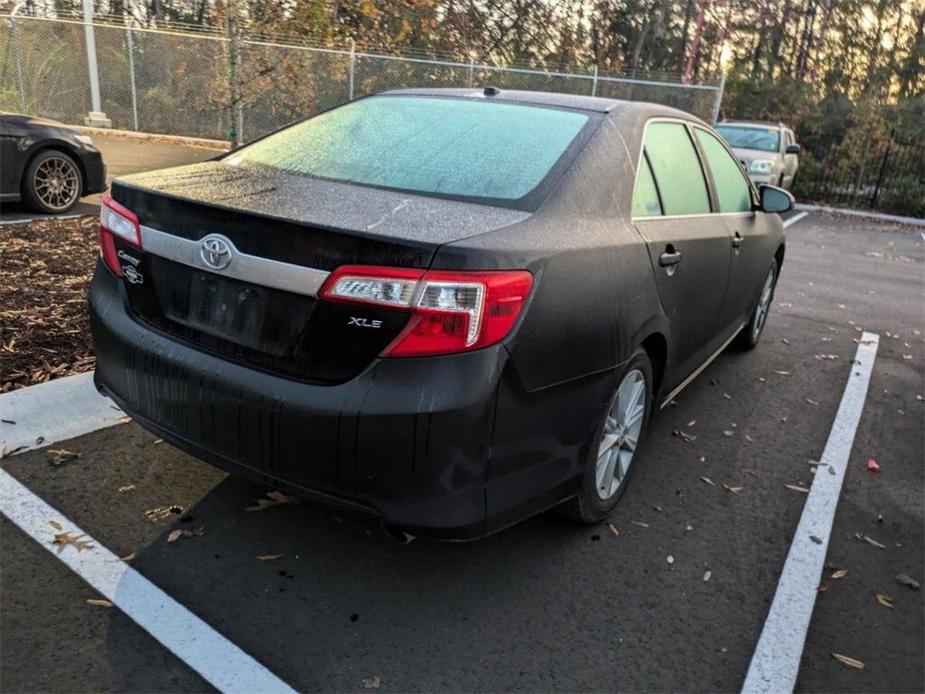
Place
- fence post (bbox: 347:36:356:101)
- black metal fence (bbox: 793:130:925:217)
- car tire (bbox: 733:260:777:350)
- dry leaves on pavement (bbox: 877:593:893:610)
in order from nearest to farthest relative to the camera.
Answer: dry leaves on pavement (bbox: 877:593:893:610)
car tire (bbox: 733:260:777:350)
fence post (bbox: 347:36:356:101)
black metal fence (bbox: 793:130:925:217)

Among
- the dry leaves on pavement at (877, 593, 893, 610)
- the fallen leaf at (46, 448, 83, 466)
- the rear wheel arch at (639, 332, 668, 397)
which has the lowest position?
the dry leaves on pavement at (877, 593, 893, 610)

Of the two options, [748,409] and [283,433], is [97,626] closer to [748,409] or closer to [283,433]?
[283,433]

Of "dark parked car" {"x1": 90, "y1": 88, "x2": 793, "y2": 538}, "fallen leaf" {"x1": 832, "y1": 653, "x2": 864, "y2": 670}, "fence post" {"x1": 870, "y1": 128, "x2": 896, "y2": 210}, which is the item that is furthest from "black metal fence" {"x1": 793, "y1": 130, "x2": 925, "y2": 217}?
"fallen leaf" {"x1": 832, "y1": 653, "x2": 864, "y2": 670}

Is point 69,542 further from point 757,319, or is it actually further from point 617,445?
point 757,319

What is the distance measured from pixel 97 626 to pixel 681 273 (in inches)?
105

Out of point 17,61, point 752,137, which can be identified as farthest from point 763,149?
point 17,61

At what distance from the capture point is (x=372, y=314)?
214 cm

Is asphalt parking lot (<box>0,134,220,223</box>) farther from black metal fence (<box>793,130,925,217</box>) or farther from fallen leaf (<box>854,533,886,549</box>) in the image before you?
black metal fence (<box>793,130,925,217</box>)

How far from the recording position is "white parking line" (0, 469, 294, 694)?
2217 mm

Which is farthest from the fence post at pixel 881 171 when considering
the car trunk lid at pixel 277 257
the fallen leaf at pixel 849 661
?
the car trunk lid at pixel 277 257

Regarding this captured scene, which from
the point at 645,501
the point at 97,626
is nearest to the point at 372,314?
the point at 97,626

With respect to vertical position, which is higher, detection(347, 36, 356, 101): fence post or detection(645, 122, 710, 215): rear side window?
detection(347, 36, 356, 101): fence post

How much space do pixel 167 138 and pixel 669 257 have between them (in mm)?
16102

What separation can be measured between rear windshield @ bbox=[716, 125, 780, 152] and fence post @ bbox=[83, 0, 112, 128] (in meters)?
13.5
